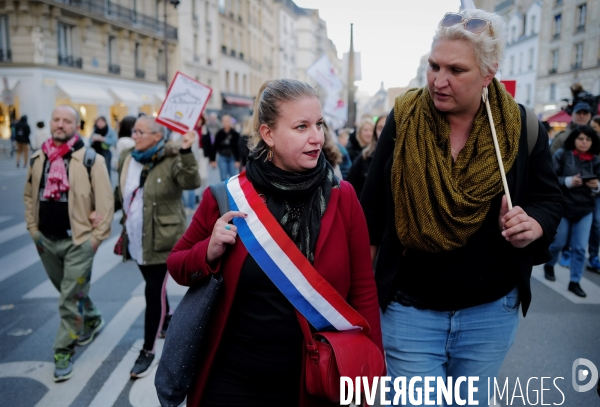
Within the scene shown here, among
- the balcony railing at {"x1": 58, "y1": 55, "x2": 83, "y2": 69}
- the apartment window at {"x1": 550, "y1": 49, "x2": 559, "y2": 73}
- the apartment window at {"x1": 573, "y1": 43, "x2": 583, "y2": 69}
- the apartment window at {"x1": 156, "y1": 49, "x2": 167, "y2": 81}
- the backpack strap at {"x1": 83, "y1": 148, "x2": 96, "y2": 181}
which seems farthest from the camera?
the apartment window at {"x1": 550, "y1": 49, "x2": 559, "y2": 73}

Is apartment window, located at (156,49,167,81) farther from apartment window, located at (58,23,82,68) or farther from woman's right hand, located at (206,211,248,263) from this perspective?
woman's right hand, located at (206,211,248,263)

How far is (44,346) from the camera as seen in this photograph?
4371 millimetres

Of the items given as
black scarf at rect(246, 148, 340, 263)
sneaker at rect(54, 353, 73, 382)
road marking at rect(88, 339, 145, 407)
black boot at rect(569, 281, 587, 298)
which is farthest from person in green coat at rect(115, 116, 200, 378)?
black boot at rect(569, 281, 587, 298)

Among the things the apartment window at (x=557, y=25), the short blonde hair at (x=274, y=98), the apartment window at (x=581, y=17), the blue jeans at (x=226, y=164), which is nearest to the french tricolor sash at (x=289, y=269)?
the short blonde hair at (x=274, y=98)

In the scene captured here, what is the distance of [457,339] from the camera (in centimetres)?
213

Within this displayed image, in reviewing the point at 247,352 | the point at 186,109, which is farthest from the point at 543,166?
the point at 186,109

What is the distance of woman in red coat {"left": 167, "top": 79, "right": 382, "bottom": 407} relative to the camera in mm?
1856

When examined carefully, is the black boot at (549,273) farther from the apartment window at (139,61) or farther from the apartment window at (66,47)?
the apartment window at (139,61)

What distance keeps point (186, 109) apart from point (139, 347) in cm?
211

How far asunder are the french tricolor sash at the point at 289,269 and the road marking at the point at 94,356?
250cm

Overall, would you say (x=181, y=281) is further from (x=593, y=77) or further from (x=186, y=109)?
(x=593, y=77)

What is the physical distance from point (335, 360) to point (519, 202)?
1013mm

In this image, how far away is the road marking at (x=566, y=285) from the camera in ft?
18.5

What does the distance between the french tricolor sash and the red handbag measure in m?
0.05
